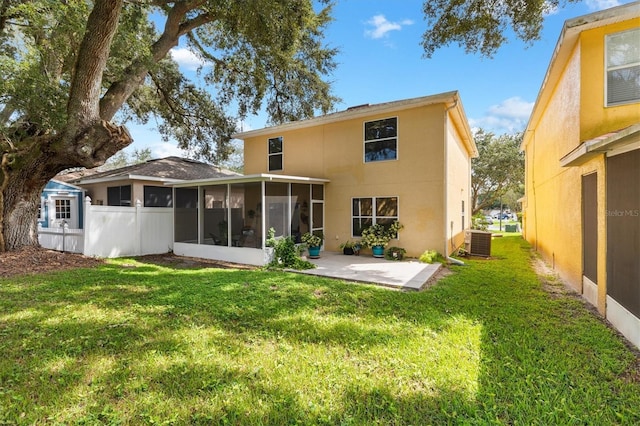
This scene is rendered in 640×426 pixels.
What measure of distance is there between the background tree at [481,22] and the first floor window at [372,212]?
4.75 meters

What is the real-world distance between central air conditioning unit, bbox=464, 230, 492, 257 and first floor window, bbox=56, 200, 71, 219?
62.4 ft

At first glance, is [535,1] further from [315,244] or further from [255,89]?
[255,89]

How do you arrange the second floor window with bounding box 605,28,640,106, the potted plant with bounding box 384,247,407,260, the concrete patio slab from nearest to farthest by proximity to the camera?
the second floor window with bounding box 605,28,640,106 < the concrete patio slab < the potted plant with bounding box 384,247,407,260

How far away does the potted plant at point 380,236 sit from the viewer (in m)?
10.3

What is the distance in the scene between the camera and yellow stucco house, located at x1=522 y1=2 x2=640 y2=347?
13.8 ft

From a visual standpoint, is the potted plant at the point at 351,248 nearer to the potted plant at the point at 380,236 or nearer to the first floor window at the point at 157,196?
the potted plant at the point at 380,236

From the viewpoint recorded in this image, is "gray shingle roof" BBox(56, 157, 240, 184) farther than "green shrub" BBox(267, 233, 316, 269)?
Yes

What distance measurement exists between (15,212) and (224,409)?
10357 mm

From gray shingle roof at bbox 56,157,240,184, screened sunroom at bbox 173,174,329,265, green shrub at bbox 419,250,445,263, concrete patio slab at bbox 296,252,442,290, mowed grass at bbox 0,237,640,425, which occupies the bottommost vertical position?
mowed grass at bbox 0,237,640,425

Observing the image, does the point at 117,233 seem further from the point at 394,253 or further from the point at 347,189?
the point at 394,253

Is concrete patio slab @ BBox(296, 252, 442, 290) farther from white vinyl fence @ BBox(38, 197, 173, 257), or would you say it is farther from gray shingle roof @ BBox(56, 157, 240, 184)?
gray shingle roof @ BBox(56, 157, 240, 184)

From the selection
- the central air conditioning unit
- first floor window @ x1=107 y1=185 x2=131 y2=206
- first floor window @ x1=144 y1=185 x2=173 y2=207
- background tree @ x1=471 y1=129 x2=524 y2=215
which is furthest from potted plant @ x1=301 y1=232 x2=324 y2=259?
background tree @ x1=471 y1=129 x2=524 y2=215

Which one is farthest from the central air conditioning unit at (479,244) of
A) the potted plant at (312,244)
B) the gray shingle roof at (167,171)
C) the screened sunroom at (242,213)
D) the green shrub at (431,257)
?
the gray shingle roof at (167,171)

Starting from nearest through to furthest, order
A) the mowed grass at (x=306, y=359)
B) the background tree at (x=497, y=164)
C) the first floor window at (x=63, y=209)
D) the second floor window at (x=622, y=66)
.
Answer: the mowed grass at (x=306, y=359) < the second floor window at (x=622, y=66) < the first floor window at (x=63, y=209) < the background tree at (x=497, y=164)
